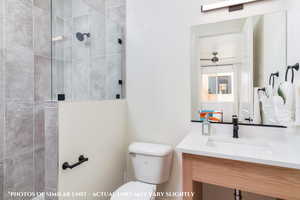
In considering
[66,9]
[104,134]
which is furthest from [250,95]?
[66,9]

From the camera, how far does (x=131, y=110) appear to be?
1736mm

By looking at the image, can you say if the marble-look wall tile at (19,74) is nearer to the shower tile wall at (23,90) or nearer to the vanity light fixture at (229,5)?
the shower tile wall at (23,90)

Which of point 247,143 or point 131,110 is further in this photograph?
point 131,110

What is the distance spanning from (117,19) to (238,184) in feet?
6.08

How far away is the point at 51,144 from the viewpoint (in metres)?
1.00

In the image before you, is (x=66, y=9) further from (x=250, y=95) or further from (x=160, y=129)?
(x=250, y=95)

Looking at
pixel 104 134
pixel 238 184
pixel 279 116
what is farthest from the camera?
pixel 104 134

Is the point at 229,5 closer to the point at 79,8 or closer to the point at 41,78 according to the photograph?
the point at 79,8

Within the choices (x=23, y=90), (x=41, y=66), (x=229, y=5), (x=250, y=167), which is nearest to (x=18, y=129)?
(x=23, y=90)

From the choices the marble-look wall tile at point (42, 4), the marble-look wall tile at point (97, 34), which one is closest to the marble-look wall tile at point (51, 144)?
the marble-look wall tile at point (97, 34)

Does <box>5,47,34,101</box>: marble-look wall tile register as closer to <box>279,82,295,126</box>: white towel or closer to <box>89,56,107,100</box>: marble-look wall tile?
<box>89,56,107,100</box>: marble-look wall tile

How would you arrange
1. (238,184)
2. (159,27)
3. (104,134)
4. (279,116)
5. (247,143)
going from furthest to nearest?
(159,27) < (104,134) < (247,143) < (279,116) < (238,184)

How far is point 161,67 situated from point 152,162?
88cm

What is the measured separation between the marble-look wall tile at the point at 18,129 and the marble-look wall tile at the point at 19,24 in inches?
22.7
